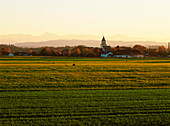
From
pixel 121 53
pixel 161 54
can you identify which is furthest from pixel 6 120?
pixel 161 54

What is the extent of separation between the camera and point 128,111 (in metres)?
13.4

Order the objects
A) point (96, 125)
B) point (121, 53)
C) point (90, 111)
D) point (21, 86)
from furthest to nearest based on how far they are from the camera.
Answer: point (121, 53)
point (21, 86)
point (90, 111)
point (96, 125)

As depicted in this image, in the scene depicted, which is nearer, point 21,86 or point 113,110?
point 113,110

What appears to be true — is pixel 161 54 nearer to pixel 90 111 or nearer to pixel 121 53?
pixel 121 53

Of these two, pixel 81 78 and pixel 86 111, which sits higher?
pixel 81 78

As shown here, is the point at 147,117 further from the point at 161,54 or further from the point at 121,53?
the point at 161,54

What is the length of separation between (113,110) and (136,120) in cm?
214

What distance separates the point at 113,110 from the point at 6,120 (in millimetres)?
6149

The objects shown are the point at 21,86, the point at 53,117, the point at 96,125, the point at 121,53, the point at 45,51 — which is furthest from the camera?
the point at 121,53

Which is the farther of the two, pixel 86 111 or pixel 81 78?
pixel 81 78

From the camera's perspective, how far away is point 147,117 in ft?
40.0

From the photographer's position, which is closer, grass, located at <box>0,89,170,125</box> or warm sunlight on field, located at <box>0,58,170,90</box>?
grass, located at <box>0,89,170,125</box>

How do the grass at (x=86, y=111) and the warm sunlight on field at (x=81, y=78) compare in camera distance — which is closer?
the grass at (x=86, y=111)

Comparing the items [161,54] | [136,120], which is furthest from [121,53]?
[136,120]
